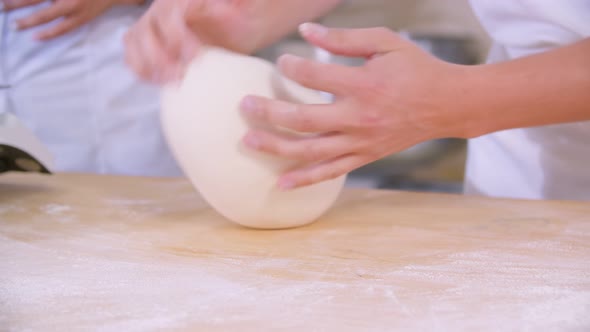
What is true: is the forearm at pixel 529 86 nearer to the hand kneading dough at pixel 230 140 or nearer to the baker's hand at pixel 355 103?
the baker's hand at pixel 355 103

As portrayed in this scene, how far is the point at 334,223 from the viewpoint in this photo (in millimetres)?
878

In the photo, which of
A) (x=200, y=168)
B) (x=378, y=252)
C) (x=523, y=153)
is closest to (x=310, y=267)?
(x=378, y=252)

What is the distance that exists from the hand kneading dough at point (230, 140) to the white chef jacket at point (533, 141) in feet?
1.37

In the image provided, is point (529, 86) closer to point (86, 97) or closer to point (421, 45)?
point (86, 97)

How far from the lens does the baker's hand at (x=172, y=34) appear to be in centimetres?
81

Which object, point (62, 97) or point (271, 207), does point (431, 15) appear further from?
point (271, 207)

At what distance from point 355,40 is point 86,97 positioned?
83 cm

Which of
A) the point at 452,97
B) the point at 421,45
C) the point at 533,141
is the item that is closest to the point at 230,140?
the point at 452,97

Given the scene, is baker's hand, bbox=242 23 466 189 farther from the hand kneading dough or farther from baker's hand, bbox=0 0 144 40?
baker's hand, bbox=0 0 144 40

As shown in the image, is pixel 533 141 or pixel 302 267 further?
pixel 533 141

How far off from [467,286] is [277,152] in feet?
0.88

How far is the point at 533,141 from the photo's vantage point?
110 centimetres

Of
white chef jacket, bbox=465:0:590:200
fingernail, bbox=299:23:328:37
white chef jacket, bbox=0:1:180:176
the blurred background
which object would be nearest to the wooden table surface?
white chef jacket, bbox=465:0:590:200

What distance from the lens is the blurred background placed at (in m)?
1.96
